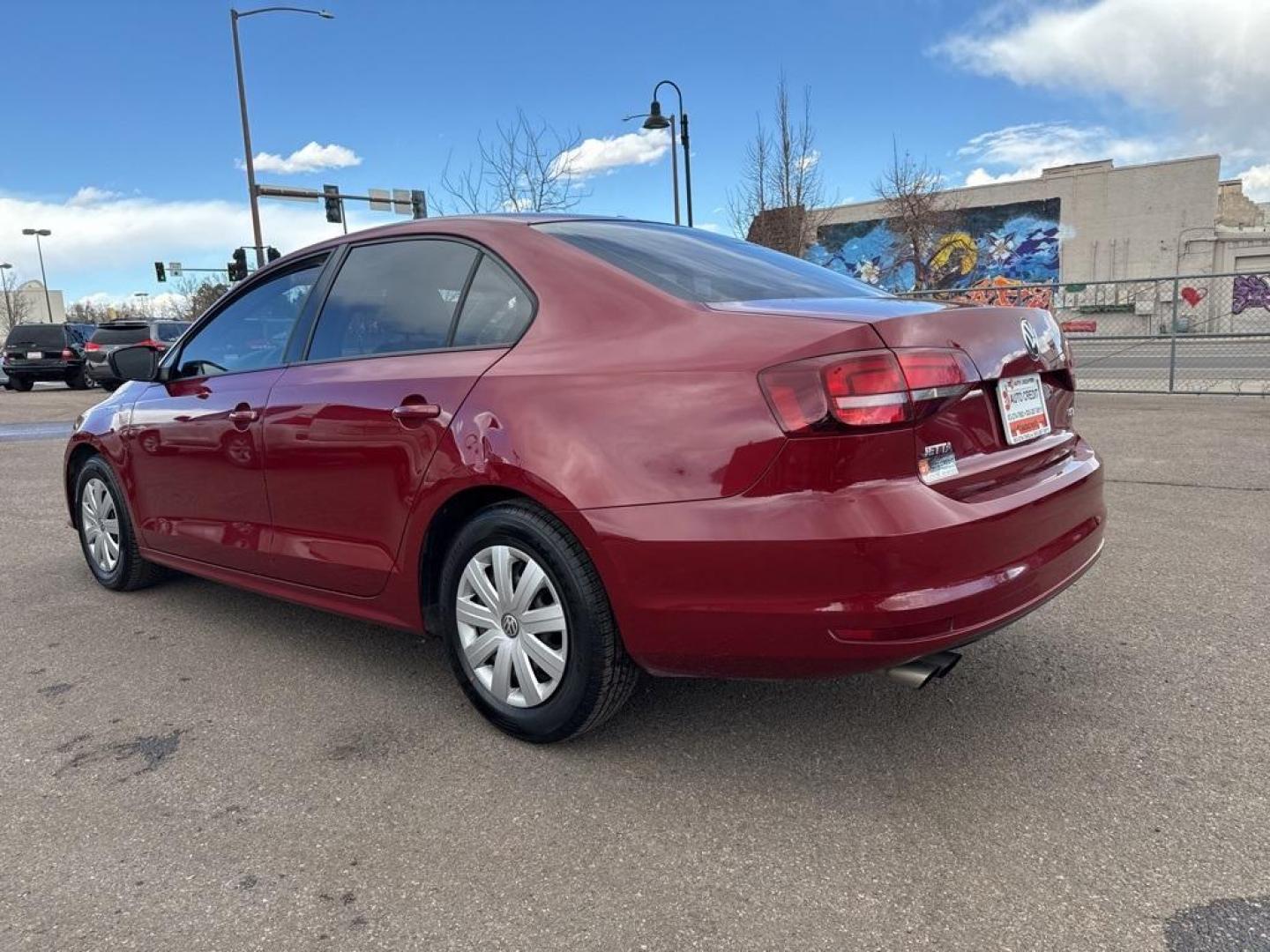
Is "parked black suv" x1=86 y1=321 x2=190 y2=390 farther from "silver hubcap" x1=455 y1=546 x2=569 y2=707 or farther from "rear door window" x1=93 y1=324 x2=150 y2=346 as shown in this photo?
"silver hubcap" x1=455 y1=546 x2=569 y2=707

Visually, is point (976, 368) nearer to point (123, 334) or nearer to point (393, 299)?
point (393, 299)

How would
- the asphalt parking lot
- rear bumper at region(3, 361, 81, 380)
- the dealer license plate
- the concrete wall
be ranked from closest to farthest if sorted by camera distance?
the asphalt parking lot < the dealer license plate < rear bumper at region(3, 361, 81, 380) < the concrete wall

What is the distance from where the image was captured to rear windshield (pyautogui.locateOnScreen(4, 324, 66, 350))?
24156mm

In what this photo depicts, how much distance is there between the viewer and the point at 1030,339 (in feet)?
8.86

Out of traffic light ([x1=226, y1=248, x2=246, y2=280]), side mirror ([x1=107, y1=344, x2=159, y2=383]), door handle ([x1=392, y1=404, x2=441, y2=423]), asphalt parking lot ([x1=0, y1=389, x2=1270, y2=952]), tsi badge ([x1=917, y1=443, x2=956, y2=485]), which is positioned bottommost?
asphalt parking lot ([x1=0, y1=389, x2=1270, y2=952])

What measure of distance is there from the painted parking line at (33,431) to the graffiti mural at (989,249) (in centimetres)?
4026

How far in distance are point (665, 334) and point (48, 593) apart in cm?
396

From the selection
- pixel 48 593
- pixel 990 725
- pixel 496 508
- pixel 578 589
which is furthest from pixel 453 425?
pixel 48 593

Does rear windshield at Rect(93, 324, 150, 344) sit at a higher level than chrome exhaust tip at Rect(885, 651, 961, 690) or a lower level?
higher

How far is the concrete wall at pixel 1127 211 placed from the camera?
45.1 metres

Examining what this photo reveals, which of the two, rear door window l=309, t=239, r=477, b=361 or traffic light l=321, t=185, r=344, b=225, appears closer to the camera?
rear door window l=309, t=239, r=477, b=361

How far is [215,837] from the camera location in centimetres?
239

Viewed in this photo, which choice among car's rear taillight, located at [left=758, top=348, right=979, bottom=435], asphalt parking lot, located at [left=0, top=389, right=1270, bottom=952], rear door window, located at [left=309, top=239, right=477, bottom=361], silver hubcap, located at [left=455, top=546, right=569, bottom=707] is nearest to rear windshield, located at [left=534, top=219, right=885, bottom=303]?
Answer: rear door window, located at [left=309, top=239, right=477, bottom=361]

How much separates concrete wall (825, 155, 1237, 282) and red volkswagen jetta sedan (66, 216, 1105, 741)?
50427 millimetres
